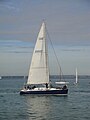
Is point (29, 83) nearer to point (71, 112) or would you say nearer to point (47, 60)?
point (47, 60)

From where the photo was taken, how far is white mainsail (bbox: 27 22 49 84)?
311 feet

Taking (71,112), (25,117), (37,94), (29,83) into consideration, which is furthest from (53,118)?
(29,83)

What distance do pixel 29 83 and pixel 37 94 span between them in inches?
257

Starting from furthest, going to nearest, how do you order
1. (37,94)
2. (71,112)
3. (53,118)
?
1. (37,94)
2. (71,112)
3. (53,118)

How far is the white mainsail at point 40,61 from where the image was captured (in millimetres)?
94688

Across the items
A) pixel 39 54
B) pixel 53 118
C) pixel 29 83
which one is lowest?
pixel 53 118

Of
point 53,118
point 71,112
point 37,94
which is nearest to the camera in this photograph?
point 53,118

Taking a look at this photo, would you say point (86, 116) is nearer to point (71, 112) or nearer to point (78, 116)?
point (78, 116)

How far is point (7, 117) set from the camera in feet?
173

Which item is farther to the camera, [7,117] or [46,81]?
[46,81]

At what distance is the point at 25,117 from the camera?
52.8 meters

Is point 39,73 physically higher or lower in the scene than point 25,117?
higher

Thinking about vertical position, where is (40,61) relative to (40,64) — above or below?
above

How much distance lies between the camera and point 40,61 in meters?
95.2
